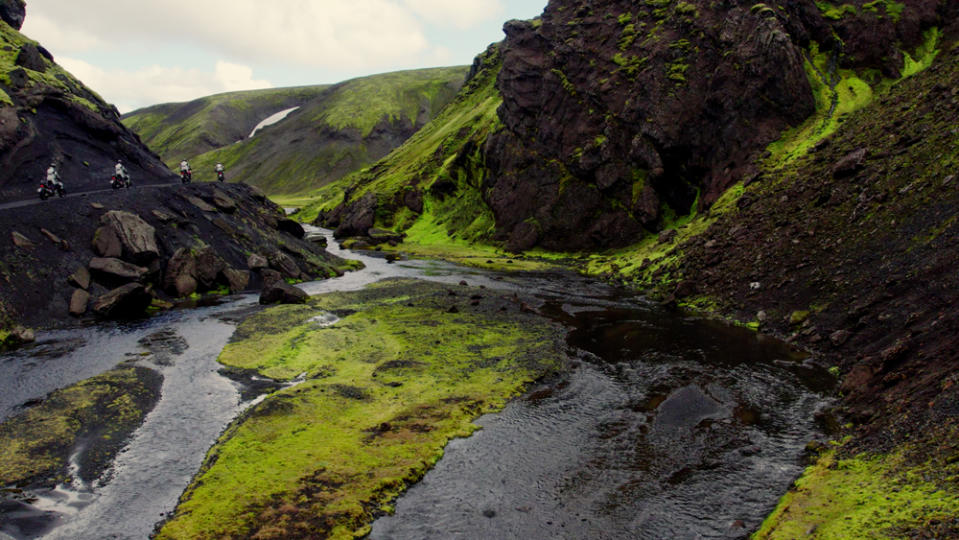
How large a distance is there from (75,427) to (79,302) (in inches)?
961

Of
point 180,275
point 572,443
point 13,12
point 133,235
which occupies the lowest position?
point 572,443

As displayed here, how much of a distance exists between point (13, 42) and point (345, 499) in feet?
298

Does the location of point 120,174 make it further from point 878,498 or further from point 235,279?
point 878,498

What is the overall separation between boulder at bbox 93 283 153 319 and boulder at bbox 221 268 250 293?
11.5 metres

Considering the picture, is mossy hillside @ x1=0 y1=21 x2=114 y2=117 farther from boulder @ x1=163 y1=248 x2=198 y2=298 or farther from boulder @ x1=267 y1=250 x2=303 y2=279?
boulder @ x1=267 y1=250 x2=303 y2=279

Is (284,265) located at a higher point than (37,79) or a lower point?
lower

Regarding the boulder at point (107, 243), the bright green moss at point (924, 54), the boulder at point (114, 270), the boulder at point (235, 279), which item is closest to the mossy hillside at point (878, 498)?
the boulder at point (114, 270)

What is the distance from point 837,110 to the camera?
2598 inches

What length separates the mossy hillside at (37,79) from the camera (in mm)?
62287

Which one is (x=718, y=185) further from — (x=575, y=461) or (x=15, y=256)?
(x=15, y=256)

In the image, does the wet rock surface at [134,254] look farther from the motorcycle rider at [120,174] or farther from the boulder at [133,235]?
the motorcycle rider at [120,174]

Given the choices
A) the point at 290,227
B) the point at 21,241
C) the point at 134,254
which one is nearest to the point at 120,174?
the point at 134,254

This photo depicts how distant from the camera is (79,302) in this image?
143 feet

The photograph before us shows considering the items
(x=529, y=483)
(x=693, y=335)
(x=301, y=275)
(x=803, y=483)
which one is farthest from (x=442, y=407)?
(x=301, y=275)
